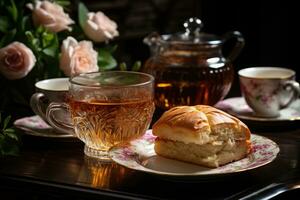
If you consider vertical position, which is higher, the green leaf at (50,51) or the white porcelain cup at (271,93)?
the green leaf at (50,51)

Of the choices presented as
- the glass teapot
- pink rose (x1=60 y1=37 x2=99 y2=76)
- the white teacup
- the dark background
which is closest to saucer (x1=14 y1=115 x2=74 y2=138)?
the white teacup

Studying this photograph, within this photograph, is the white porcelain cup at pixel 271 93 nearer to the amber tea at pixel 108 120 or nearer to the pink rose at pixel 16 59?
the amber tea at pixel 108 120

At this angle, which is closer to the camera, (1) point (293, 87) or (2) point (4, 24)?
(1) point (293, 87)

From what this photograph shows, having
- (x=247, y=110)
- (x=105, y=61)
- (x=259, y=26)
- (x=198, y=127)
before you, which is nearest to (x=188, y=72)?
(x=247, y=110)

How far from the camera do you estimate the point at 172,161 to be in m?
1.24

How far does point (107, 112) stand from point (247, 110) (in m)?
0.46

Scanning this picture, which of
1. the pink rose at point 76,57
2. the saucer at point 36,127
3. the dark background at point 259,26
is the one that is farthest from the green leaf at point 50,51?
the dark background at point 259,26

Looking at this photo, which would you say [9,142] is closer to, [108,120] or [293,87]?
[108,120]

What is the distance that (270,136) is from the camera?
4.81 ft

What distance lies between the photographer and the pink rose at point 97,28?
1794mm

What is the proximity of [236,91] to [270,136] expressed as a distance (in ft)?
1.63

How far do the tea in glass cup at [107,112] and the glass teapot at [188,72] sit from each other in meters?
0.24

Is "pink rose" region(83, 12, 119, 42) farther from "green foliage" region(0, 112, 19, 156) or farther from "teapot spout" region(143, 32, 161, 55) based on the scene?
"green foliage" region(0, 112, 19, 156)

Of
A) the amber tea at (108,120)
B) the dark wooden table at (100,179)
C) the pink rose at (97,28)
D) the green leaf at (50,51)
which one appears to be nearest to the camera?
the dark wooden table at (100,179)
